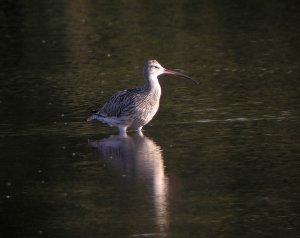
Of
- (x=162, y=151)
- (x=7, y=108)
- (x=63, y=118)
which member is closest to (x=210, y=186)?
(x=162, y=151)

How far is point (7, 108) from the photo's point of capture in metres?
17.1

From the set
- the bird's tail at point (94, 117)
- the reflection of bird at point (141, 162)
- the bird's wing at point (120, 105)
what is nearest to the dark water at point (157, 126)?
the reflection of bird at point (141, 162)

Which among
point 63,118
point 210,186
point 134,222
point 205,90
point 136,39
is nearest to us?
point 134,222

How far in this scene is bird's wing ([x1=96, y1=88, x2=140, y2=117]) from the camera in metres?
15.5

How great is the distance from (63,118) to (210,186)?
4.40 metres

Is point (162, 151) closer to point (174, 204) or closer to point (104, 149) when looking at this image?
point (104, 149)

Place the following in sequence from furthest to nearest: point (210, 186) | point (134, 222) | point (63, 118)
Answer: point (63, 118) → point (210, 186) → point (134, 222)

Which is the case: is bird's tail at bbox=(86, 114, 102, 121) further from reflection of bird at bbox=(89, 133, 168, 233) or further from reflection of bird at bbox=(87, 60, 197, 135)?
reflection of bird at bbox=(89, 133, 168, 233)

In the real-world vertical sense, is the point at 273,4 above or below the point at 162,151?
above

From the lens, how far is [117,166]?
1352cm

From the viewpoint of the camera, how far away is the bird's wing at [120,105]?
51.0 feet

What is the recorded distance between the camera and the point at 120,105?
1567cm

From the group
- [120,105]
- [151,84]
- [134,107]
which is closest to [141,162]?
[134,107]

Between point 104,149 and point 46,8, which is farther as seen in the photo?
point 46,8
